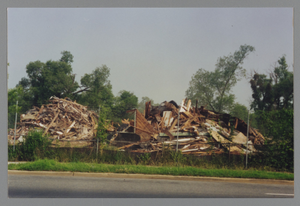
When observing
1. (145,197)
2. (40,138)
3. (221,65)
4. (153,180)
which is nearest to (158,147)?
(153,180)

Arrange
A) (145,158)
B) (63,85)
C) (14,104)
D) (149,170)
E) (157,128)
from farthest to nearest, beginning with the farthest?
(63,85) < (157,128) < (14,104) < (145,158) < (149,170)

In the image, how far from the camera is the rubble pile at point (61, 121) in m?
14.7

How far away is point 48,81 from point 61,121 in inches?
165

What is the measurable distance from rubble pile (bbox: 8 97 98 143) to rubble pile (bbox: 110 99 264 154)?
2.34 meters

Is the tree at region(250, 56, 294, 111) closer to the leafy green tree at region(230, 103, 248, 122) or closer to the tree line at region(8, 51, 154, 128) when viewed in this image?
the leafy green tree at region(230, 103, 248, 122)

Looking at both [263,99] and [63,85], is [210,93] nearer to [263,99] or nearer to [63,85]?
[263,99]

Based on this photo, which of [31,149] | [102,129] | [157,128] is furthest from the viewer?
[157,128]

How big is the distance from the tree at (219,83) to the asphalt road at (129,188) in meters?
7.41

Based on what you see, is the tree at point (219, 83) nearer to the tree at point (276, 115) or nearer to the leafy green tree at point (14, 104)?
the tree at point (276, 115)

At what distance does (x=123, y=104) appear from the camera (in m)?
15.6

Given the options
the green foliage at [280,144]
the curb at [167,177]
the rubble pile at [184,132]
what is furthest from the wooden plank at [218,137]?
the curb at [167,177]

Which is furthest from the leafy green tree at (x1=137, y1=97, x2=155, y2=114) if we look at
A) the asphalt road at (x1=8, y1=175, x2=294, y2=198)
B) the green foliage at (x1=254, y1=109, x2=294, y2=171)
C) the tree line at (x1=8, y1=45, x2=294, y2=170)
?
the green foliage at (x1=254, y1=109, x2=294, y2=171)

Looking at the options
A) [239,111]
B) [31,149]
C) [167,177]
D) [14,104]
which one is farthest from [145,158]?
[14,104]

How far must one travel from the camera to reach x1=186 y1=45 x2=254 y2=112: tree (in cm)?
1595
